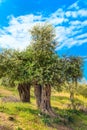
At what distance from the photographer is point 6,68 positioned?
95.5ft

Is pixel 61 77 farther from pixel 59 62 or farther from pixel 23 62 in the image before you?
pixel 23 62

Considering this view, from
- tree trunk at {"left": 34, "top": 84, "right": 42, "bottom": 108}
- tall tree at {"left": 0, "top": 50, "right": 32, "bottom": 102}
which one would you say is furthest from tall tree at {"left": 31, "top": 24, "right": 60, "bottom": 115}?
tall tree at {"left": 0, "top": 50, "right": 32, "bottom": 102}

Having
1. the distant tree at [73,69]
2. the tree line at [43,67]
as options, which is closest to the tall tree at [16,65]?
the tree line at [43,67]

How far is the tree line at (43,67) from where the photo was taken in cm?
2611

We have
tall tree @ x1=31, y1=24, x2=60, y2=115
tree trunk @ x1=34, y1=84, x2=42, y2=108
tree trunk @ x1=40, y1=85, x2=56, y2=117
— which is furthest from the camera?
tree trunk @ x1=34, y1=84, x2=42, y2=108

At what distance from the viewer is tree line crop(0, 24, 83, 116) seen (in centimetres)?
2611

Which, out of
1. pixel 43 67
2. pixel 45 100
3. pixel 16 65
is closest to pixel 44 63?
pixel 43 67

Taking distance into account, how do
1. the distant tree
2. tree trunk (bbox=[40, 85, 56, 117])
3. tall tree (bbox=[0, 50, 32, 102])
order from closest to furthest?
tree trunk (bbox=[40, 85, 56, 117])
the distant tree
tall tree (bbox=[0, 50, 32, 102])

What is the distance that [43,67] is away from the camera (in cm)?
2623

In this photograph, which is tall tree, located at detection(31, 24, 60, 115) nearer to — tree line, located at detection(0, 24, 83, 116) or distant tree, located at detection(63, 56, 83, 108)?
tree line, located at detection(0, 24, 83, 116)

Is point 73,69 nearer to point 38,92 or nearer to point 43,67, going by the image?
point 43,67

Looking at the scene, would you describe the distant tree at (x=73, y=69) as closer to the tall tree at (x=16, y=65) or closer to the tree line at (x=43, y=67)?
the tree line at (x=43, y=67)

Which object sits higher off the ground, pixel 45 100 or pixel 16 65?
pixel 16 65

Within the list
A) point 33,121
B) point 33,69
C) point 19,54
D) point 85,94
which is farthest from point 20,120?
point 85,94
